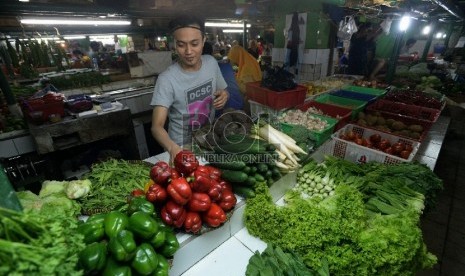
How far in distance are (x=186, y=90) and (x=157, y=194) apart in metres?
1.63

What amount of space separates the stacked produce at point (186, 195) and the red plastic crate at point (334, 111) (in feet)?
10.1

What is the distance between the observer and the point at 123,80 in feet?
25.0

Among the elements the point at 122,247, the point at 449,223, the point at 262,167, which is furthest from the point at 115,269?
the point at 449,223

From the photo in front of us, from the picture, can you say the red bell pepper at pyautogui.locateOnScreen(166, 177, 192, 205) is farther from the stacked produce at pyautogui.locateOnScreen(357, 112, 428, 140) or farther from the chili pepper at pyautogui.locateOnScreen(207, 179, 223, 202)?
the stacked produce at pyautogui.locateOnScreen(357, 112, 428, 140)

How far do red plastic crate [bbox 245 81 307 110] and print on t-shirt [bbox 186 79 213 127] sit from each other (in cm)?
153

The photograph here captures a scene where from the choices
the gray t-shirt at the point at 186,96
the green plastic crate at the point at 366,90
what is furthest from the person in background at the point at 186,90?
the green plastic crate at the point at 366,90

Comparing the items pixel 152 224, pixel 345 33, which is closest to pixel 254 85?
pixel 152 224

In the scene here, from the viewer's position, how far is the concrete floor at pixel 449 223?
3.73m

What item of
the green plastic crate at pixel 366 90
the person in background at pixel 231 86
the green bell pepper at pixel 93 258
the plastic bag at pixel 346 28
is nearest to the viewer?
the green bell pepper at pixel 93 258

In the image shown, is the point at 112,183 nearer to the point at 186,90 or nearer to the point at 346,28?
the point at 186,90

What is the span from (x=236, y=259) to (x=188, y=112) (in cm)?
182

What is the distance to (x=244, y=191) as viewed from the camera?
2178mm

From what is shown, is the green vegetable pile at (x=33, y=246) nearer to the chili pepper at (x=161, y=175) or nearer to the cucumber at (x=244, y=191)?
the chili pepper at (x=161, y=175)

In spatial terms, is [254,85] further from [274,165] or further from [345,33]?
[345,33]
